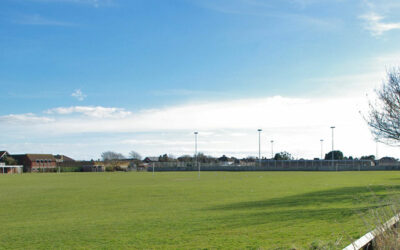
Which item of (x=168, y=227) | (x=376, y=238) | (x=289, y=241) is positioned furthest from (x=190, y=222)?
(x=376, y=238)

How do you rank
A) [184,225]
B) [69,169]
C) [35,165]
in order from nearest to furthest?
[184,225] → [69,169] → [35,165]

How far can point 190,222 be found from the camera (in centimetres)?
1405

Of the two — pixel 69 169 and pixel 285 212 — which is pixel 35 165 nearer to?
pixel 69 169

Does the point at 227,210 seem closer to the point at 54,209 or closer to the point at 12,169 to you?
the point at 54,209

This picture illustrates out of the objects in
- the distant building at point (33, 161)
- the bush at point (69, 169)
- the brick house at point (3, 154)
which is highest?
the brick house at point (3, 154)

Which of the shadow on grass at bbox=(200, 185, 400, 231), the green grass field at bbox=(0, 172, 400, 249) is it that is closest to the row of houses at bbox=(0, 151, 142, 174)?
the green grass field at bbox=(0, 172, 400, 249)

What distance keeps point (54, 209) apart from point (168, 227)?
872 centimetres

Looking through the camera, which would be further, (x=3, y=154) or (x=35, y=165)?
(x=35, y=165)

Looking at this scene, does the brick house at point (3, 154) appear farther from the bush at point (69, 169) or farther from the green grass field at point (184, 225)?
the green grass field at point (184, 225)

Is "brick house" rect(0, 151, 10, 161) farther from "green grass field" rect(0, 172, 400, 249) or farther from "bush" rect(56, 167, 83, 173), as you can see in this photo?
"green grass field" rect(0, 172, 400, 249)

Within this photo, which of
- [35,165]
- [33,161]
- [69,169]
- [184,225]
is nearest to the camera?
[184,225]

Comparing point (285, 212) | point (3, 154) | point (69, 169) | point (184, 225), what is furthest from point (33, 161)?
point (184, 225)

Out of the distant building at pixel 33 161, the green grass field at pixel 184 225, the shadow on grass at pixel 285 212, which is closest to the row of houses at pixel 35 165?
the distant building at pixel 33 161

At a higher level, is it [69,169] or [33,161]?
[33,161]
